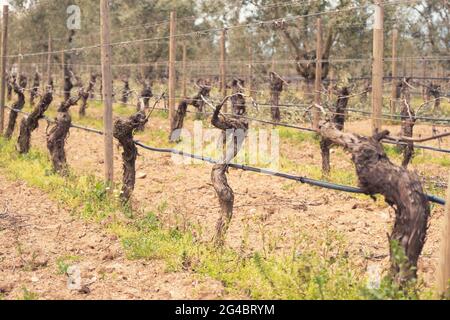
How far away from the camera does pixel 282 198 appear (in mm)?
8469

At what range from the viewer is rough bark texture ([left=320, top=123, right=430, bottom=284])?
4.27m

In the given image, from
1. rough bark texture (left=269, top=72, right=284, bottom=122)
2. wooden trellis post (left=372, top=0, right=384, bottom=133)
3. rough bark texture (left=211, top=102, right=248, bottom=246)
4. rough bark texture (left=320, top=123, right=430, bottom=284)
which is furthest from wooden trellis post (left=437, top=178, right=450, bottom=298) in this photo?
rough bark texture (left=269, top=72, right=284, bottom=122)

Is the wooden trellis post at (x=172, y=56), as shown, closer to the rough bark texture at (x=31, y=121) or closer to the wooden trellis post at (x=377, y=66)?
the rough bark texture at (x=31, y=121)

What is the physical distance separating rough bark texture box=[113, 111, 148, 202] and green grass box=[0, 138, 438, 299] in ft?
0.90

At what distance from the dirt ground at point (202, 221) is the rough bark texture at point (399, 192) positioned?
0.95 metres

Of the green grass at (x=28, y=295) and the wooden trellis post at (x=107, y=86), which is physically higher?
the wooden trellis post at (x=107, y=86)

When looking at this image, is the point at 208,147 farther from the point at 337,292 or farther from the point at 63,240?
the point at 337,292

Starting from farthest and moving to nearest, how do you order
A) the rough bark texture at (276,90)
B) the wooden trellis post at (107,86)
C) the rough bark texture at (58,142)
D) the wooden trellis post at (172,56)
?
the rough bark texture at (276,90) → the wooden trellis post at (172,56) → the rough bark texture at (58,142) → the wooden trellis post at (107,86)

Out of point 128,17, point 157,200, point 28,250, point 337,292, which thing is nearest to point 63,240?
point 28,250

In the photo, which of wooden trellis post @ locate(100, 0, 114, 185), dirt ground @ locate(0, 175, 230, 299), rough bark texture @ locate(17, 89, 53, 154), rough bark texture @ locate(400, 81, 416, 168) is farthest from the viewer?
rough bark texture @ locate(17, 89, 53, 154)

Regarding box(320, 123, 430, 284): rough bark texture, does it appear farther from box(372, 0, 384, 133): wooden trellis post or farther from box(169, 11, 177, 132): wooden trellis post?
box(169, 11, 177, 132): wooden trellis post

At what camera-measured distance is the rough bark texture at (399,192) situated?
168 inches

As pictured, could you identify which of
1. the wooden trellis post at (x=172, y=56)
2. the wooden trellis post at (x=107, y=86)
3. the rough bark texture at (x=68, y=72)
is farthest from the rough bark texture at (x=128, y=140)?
the rough bark texture at (x=68, y=72)
